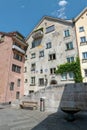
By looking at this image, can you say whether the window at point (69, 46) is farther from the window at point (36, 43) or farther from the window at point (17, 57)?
the window at point (17, 57)

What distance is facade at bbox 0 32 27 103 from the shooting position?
27375 mm

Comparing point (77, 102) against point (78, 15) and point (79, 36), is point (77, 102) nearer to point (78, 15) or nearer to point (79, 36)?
point (79, 36)

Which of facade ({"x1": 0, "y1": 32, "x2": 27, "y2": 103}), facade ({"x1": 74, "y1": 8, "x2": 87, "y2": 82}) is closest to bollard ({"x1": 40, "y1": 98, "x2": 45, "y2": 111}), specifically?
facade ({"x1": 74, "y1": 8, "x2": 87, "y2": 82})

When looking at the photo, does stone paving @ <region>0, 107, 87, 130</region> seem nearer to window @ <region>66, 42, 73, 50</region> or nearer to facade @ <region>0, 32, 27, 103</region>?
facade @ <region>0, 32, 27, 103</region>

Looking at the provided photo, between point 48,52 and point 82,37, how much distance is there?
27.1ft

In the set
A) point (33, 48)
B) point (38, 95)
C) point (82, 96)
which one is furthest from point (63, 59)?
point (82, 96)

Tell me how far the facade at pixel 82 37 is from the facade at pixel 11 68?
1407 centimetres

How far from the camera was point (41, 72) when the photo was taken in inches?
1176

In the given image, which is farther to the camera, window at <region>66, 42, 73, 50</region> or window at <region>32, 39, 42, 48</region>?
window at <region>32, 39, 42, 48</region>

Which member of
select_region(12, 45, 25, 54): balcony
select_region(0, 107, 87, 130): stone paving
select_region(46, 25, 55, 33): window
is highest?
select_region(46, 25, 55, 33): window

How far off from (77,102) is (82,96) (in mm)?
844

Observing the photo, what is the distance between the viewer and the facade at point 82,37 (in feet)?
79.7

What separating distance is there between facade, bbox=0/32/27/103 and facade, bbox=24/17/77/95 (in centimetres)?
181

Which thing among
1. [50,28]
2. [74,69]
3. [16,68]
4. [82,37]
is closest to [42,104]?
[74,69]
